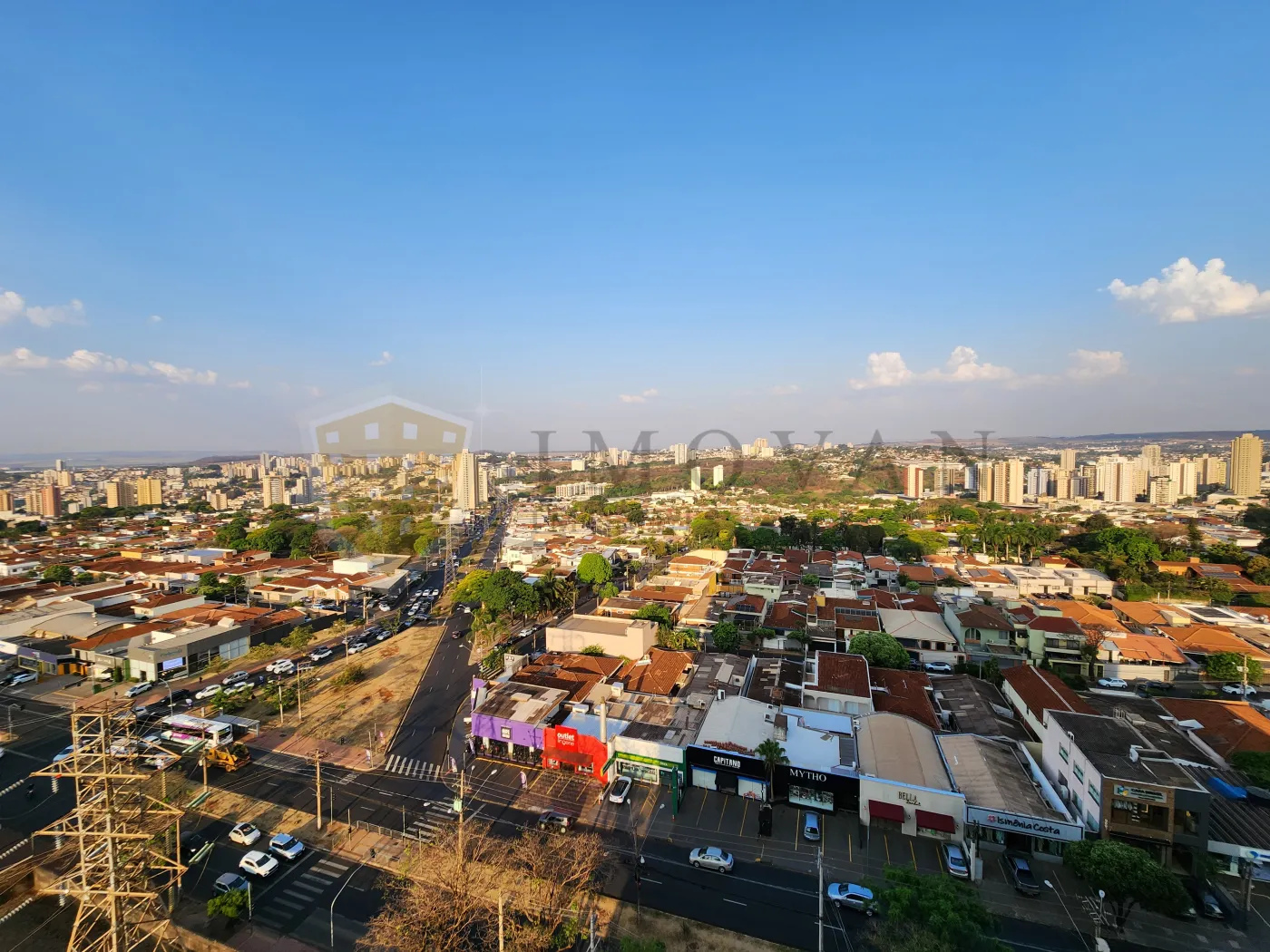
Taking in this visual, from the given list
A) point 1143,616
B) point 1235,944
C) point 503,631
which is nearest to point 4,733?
point 503,631

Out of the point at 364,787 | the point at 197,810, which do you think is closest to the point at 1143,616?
the point at 364,787

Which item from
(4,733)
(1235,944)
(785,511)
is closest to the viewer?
(1235,944)

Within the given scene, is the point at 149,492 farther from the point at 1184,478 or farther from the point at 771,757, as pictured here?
the point at 1184,478

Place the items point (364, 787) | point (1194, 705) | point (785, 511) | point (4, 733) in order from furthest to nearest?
point (785, 511) < point (4, 733) < point (1194, 705) < point (364, 787)

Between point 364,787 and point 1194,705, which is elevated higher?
point 1194,705

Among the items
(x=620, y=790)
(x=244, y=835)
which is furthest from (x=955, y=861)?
(x=244, y=835)

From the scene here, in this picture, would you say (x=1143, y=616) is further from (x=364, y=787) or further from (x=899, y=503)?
(x=899, y=503)

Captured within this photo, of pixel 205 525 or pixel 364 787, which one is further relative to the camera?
pixel 205 525

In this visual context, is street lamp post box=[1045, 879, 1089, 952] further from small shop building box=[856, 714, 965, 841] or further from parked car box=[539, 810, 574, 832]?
parked car box=[539, 810, 574, 832]

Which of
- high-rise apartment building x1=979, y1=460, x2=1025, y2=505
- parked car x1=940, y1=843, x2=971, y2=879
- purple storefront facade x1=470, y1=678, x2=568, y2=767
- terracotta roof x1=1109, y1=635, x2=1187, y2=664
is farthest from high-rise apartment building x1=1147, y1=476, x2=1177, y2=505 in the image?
purple storefront facade x1=470, y1=678, x2=568, y2=767
